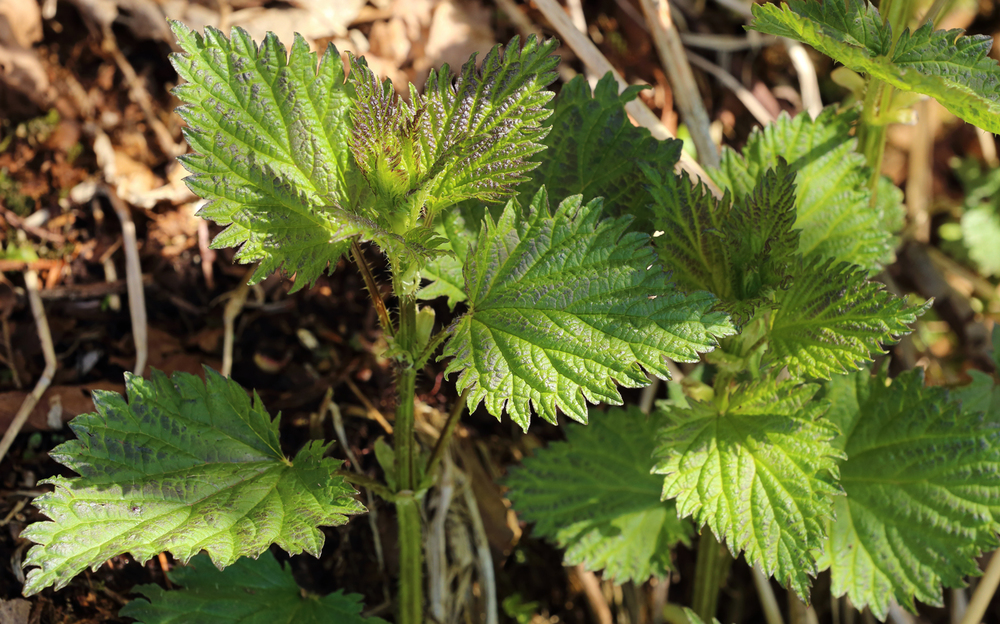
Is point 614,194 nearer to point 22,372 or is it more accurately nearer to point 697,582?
point 697,582

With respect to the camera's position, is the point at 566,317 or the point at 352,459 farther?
the point at 352,459

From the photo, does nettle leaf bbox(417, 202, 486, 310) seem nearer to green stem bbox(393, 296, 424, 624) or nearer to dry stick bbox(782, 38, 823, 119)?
green stem bbox(393, 296, 424, 624)

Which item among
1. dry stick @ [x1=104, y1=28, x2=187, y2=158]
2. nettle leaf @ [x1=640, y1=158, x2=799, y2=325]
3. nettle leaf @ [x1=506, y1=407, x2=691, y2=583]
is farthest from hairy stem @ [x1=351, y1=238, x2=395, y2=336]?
dry stick @ [x1=104, y1=28, x2=187, y2=158]

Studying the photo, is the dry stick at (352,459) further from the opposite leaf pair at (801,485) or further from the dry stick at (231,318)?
the opposite leaf pair at (801,485)

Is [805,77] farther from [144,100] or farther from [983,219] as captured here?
[144,100]

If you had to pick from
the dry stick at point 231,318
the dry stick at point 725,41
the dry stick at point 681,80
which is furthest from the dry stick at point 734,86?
the dry stick at point 231,318

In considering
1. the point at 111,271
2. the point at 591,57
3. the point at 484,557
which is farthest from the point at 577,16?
the point at 484,557
